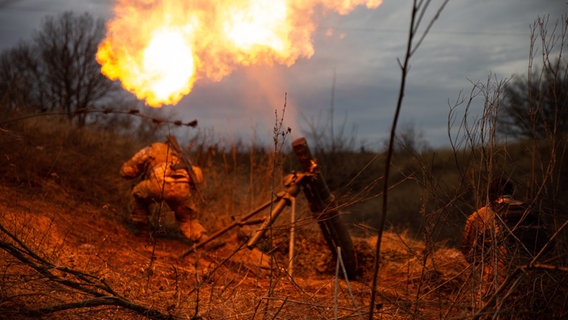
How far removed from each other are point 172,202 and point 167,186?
0.83 ft

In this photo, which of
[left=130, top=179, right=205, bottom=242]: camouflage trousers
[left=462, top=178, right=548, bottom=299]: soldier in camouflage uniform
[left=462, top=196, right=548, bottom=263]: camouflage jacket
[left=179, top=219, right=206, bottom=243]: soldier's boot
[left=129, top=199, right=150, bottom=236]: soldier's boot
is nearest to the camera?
[left=462, top=178, right=548, bottom=299]: soldier in camouflage uniform

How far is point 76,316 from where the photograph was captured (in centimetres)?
361

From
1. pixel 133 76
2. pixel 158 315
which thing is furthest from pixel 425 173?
pixel 133 76

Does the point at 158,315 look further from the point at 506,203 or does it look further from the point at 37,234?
the point at 37,234

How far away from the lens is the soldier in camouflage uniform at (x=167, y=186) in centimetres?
714

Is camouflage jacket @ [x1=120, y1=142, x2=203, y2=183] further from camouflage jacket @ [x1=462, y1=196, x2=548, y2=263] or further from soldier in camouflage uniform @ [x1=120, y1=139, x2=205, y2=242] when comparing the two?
camouflage jacket @ [x1=462, y1=196, x2=548, y2=263]

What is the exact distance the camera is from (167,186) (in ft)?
23.3

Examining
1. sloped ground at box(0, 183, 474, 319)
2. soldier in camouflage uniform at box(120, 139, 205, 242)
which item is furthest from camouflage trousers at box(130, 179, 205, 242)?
sloped ground at box(0, 183, 474, 319)

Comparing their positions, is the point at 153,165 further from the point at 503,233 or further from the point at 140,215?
the point at 503,233

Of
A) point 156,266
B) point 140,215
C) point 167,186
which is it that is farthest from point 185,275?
point 140,215

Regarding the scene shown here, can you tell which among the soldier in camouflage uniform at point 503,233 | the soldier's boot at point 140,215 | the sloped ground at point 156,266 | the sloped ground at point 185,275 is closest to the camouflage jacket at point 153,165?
the soldier's boot at point 140,215

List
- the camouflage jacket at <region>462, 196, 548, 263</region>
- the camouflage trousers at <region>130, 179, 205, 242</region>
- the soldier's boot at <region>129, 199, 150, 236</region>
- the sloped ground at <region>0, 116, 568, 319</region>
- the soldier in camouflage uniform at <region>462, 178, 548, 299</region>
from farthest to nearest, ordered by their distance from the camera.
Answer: the soldier's boot at <region>129, 199, 150, 236</region>, the camouflage trousers at <region>130, 179, 205, 242</region>, the camouflage jacket at <region>462, 196, 548, 263</region>, the soldier in camouflage uniform at <region>462, 178, 548, 299</region>, the sloped ground at <region>0, 116, 568, 319</region>

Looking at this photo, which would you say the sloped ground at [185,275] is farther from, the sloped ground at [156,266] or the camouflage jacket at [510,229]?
the camouflage jacket at [510,229]

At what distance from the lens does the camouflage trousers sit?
7.13 metres
